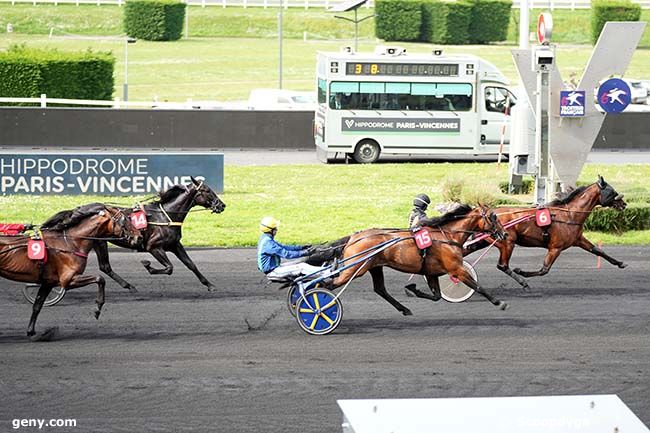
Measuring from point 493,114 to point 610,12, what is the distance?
3595cm

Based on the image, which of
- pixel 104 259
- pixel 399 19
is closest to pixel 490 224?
pixel 104 259

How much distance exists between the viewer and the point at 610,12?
204 ft

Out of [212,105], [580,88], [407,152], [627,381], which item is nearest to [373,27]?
[212,105]

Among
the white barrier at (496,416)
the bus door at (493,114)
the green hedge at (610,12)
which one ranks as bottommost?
the white barrier at (496,416)

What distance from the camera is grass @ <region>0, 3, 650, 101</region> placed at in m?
53.3

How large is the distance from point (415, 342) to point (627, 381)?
7.65ft

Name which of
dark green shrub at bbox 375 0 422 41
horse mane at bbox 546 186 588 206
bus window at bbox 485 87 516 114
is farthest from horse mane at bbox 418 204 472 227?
dark green shrub at bbox 375 0 422 41

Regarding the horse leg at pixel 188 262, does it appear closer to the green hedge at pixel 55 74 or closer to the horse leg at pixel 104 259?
the horse leg at pixel 104 259

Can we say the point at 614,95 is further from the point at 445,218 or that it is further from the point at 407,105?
the point at 407,105

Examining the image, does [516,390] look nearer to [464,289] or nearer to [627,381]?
[627,381]

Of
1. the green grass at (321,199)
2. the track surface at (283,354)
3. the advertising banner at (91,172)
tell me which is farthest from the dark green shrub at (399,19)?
the track surface at (283,354)

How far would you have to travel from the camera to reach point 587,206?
14.7m

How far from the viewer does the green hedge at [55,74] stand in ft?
119

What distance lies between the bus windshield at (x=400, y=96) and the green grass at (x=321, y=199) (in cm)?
159
